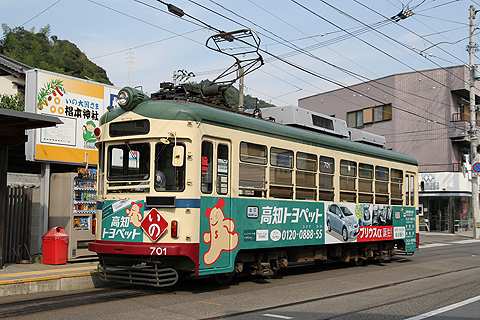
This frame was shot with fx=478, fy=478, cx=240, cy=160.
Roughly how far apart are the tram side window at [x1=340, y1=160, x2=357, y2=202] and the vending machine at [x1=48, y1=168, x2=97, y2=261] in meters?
6.41

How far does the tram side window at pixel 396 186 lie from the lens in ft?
47.0

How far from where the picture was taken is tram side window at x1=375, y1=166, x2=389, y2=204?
13.5 m

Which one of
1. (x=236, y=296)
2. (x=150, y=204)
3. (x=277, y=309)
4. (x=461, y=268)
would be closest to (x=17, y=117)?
→ (x=150, y=204)

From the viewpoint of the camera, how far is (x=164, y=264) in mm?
8164

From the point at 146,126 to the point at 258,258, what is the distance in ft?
11.4

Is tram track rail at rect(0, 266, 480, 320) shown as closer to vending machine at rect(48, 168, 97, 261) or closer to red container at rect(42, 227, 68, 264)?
red container at rect(42, 227, 68, 264)

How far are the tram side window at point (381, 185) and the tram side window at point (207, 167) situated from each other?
670 centimetres

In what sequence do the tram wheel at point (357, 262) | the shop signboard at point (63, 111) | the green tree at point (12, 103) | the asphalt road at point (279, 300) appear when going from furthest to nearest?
the green tree at point (12, 103)
the tram wheel at point (357, 262)
the shop signboard at point (63, 111)
the asphalt road at point (279, 300)

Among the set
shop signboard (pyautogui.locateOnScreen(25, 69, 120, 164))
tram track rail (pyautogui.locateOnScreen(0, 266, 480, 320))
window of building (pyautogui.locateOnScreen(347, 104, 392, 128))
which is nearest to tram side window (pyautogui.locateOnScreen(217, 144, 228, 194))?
tram track rail (pyautogui.locateOnScreen(0, 266, 480, 320))

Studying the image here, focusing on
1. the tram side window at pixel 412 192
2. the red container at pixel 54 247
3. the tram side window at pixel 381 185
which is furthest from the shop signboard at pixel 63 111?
the tram side window at pixel 412 192

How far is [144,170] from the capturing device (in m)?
8.29

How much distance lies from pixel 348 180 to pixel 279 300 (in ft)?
16.8

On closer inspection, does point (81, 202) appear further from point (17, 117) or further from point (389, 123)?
point (389, 123)

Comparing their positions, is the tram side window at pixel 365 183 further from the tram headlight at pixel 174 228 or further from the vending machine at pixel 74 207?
the vending machine at pixel 74 207
